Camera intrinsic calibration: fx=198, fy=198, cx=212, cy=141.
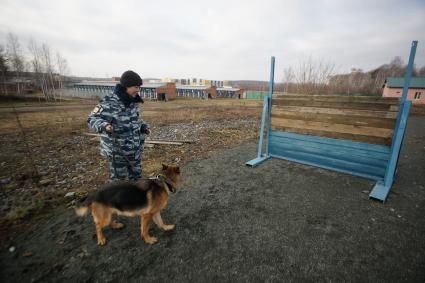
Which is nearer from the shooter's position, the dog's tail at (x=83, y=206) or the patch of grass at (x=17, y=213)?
the dog's tail at (x=83, y=206)

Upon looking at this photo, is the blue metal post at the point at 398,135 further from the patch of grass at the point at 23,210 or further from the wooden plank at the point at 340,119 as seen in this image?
the patch of grass at the point at 23,210

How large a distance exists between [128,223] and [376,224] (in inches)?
169

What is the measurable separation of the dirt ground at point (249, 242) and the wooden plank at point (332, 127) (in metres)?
1.30

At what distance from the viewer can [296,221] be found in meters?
3.50

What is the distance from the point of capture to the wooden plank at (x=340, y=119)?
4547 millimetres

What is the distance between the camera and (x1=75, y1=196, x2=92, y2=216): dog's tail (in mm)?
2645

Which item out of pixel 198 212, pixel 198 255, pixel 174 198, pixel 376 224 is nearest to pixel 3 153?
pixel 174 198

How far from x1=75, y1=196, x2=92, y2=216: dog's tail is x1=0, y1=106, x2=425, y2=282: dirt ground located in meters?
0.64

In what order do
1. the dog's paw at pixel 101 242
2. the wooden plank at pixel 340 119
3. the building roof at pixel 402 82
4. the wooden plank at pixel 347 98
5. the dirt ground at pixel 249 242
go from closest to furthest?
the dirt ground at pixel 249 242
the dog's paw at pixel 101 242
the wooden plank at pixel 347 98
the wooden plank at pixel 340 119
the building roof at pixel 402 82

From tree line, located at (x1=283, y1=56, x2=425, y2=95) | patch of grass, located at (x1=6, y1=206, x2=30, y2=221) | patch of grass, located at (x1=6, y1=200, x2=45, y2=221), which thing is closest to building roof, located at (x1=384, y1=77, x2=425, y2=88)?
tree line, located at (x1=283, y1=56, x2=425, y2=95)

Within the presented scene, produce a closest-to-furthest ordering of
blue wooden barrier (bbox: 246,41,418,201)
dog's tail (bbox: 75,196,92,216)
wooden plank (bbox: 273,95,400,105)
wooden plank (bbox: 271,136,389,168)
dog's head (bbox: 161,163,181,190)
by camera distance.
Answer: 1. dog's tail (bbox: 75,196,92,216)
2. dog's head (bbox: 161,163,181,190)
3. blue wooden barrier (bbox: 246,41,418,201)
4. wooden plank (bbox: 273,95,400,105)
5. wooden plank (bbox: 271,136,389,168)

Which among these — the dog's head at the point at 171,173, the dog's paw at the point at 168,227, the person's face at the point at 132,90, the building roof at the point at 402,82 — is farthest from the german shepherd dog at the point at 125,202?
the building roof at the point at 402,82

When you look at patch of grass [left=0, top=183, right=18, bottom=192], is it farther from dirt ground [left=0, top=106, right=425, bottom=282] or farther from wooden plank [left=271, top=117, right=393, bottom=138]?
wooden plank [left=271, top=117, right=393, bottom=138]

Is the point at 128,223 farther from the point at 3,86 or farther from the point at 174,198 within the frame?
the point at 3,86
